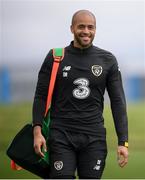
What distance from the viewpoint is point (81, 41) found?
424 cm

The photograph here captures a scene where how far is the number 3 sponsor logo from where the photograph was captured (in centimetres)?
418

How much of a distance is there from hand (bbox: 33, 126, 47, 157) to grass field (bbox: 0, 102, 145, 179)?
9.88ft

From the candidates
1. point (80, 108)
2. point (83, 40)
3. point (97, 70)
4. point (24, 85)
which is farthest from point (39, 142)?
point (24, 85)

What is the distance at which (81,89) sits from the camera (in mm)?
4184

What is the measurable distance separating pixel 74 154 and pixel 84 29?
80 cm

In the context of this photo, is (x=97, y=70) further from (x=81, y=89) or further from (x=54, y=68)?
(x=54, y=68)

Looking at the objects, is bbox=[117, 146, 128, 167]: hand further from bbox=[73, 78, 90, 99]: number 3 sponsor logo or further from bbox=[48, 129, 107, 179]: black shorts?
bbox=[73, 78, 90, 99]: number 3 sponsor logo

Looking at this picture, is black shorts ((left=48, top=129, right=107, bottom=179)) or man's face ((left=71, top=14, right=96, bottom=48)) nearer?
black shorts ((left=48, top=129, right=107, bottom=179))

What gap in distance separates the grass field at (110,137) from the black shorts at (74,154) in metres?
3.00

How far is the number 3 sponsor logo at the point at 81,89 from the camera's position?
4184mm

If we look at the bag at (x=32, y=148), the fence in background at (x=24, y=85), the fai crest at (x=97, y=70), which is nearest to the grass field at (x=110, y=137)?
the fence in background at (x=24, y=85)

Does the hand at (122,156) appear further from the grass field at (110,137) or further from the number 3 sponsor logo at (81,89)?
the grass field at (110,137)

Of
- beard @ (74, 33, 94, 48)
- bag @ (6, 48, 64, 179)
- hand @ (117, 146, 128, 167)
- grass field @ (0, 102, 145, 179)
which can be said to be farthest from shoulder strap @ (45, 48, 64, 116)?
grass field @ (0, 102, 145, 179)

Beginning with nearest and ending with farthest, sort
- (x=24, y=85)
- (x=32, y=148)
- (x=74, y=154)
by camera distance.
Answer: (x=74, y=154) → (x=32, y=148) → (x=24, y=85)
